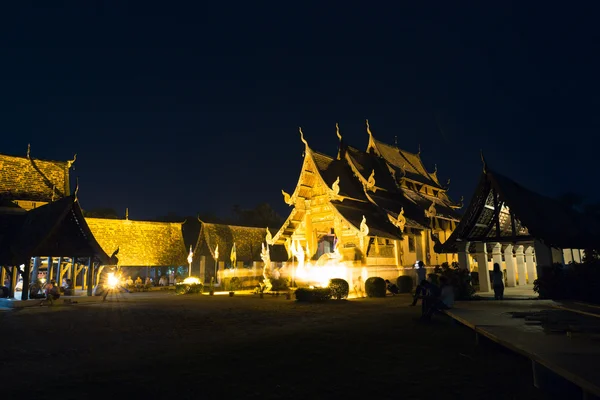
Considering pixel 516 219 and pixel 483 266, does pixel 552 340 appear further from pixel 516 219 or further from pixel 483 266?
pixel 483 266

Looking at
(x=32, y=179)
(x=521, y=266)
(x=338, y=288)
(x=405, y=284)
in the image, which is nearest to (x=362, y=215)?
(x=405, y=284)

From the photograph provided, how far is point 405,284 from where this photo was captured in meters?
22.3

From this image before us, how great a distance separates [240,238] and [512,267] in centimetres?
2738

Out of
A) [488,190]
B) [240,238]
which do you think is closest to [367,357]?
[488,190]

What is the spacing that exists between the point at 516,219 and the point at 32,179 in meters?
32.8

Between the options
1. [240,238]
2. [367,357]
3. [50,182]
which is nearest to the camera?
[367,357]

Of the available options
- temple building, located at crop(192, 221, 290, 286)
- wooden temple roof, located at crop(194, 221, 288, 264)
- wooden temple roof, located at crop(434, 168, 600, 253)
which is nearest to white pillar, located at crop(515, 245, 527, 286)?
wooden temple roof, located at crop(434, 168, 600, 253)

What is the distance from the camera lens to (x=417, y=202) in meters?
30.4

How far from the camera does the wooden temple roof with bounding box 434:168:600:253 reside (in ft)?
47.4

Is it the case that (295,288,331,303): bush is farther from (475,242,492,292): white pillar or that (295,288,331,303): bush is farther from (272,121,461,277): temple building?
(475,242,492,292): white pillar

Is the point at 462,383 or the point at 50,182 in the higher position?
the point at 50,182

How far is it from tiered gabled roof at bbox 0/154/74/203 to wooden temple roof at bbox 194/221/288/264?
43.4ft

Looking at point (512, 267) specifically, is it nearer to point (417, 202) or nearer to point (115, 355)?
point (417, 202)

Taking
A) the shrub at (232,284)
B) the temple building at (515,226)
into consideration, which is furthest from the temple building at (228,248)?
the temple building at (515,226)
